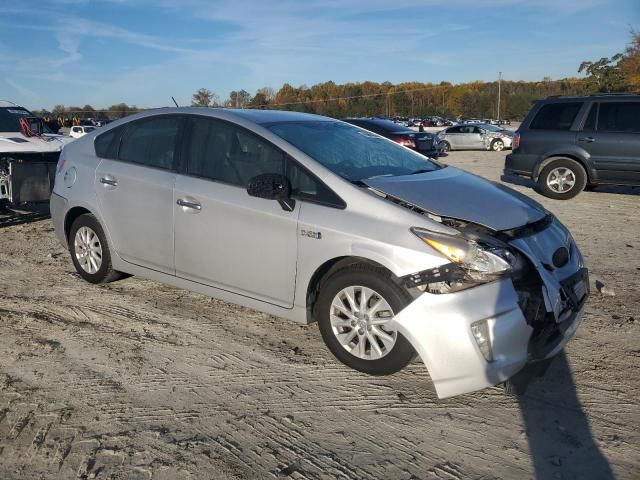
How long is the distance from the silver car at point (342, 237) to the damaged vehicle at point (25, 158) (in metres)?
2.95

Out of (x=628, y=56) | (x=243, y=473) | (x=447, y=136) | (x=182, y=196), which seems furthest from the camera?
(x=628, y=56)

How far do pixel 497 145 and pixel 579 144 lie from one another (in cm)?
1595

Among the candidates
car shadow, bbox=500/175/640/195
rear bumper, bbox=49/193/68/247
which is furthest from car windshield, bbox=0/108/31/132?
car shadow, bbox=500/175/640/195

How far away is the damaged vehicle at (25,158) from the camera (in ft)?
25.0

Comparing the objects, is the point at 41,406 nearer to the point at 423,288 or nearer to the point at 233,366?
the point at 233,366

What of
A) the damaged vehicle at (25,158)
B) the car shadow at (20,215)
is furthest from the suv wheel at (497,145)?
the car shadow at (20,215)

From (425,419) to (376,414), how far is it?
10.8 inches

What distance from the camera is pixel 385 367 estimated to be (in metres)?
3.56

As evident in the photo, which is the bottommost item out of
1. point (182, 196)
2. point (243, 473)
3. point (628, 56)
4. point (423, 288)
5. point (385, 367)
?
point (243, 473)

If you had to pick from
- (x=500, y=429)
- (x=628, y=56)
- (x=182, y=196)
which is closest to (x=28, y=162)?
(x=182, y=196)

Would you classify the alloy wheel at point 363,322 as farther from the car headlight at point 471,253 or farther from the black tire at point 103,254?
the black tire at point 103,254

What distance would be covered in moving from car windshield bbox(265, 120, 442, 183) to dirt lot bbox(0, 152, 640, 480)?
1.31 metres

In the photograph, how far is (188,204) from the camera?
4.34 m

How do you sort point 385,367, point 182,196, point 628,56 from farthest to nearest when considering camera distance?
point 628,56
point 182,196
point 385,367
